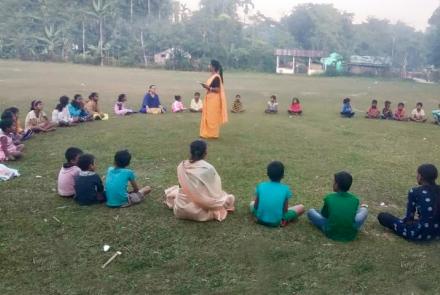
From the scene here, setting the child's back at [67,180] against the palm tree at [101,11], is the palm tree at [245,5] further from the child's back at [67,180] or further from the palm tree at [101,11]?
the child's back at [67,180]

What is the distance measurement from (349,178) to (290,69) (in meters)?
49.9

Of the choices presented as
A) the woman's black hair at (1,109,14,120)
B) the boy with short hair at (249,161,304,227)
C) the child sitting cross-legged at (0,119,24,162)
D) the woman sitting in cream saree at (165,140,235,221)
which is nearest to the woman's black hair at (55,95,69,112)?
the woman's black hair at (1,109,14,120)

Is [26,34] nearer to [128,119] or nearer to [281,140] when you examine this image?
[128,119]

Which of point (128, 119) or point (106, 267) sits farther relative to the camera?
point (128, 119)

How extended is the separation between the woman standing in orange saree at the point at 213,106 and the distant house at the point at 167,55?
128ft

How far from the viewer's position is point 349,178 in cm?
513

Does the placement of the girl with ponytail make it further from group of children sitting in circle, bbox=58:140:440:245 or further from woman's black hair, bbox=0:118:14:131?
woman's black hair, bbox=0:118:14:131

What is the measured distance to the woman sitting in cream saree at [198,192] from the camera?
17.8 feet

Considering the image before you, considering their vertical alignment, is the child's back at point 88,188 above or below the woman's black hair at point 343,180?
below

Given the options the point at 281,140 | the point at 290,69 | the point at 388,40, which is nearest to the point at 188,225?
the point at 281,140

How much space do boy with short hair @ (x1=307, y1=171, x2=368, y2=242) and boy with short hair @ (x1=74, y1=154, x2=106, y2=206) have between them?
3.03 m

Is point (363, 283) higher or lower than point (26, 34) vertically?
lower

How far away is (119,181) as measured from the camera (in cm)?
580

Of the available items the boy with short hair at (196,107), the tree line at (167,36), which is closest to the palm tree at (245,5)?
the tree line at (167,36)
